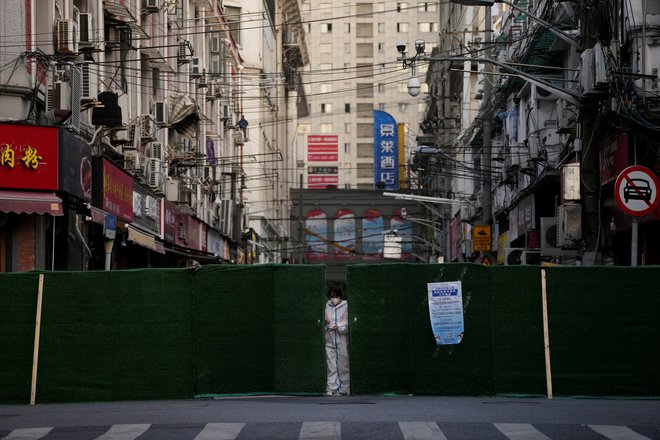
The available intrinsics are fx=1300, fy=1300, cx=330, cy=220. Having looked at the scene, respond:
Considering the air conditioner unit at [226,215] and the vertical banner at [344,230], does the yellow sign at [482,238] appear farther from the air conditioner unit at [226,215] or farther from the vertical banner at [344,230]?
the vertical banner at [344,230]

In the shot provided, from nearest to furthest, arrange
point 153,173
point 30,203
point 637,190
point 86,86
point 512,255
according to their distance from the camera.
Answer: point 637,190, point 30,203, point 86,86, point 153,173, point 512,255

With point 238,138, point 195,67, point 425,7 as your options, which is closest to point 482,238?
point 195,67

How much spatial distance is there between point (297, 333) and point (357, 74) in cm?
13506

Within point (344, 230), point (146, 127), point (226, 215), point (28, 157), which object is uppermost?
point (146, 127)

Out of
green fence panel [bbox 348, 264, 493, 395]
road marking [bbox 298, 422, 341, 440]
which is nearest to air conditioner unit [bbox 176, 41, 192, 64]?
green fence panel [bbox 348, 264, 493, 395]

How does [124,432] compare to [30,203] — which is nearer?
[124,432]

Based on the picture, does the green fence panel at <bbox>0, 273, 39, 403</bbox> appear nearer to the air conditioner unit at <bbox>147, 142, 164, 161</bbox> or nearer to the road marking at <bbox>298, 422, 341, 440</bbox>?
A: the road marking at <bbox>298, 422, 341, 440</bbox>

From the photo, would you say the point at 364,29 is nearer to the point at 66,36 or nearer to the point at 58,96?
the point at 66,36

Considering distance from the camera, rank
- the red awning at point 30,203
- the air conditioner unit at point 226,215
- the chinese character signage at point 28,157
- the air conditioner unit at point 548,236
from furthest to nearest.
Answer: the air conditioner unit at point 226,215
the air conditioner unit at point 548,236
the chinese character signage at point 28,157
the red awning at point 30,203

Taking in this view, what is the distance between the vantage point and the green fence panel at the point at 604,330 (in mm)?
19469

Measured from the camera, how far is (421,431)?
13.4 metres

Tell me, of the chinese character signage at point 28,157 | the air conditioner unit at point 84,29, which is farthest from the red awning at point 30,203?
the air conditioner unit at point 84,29

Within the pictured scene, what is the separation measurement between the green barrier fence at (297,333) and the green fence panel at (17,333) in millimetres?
15

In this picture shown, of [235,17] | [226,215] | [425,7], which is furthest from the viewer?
[425,7]
